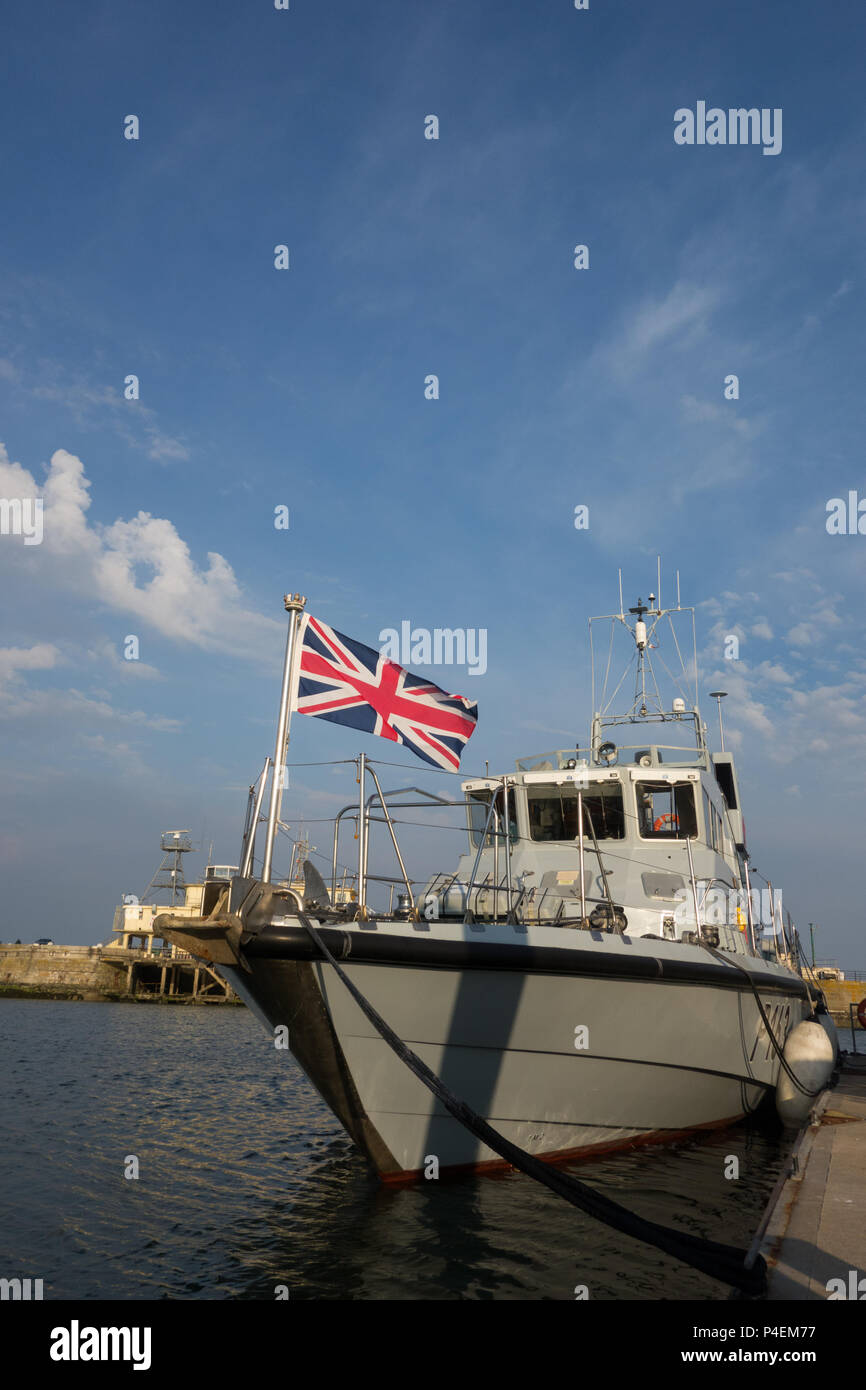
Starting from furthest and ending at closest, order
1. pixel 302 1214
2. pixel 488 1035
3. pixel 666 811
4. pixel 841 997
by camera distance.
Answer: pixel 841 997 → pixel 666 811 → pixel 302 1214 → pixel 488 1035

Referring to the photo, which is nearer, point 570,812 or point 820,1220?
→ point 820,1220

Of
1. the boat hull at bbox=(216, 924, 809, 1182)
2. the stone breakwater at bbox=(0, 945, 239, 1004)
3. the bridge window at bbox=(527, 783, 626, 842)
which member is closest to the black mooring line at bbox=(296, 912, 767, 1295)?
the boat hull at bbox=(216, 924, 809, 1182)

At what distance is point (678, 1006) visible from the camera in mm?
8031

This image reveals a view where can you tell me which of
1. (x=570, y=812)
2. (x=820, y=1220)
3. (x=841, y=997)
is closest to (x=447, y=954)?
(x=820, y=1220)

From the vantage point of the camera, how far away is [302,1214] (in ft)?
23.6

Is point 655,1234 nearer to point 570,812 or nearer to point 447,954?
point 447,954

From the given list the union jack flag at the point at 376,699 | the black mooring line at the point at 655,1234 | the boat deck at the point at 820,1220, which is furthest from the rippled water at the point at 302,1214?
the union jack flag at the point at 376,699

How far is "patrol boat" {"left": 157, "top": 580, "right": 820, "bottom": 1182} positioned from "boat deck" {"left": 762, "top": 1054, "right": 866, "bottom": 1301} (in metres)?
1.40

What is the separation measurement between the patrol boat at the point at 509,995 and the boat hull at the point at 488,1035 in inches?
0.6

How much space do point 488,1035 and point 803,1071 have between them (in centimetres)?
568

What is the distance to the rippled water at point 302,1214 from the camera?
5.71 meters

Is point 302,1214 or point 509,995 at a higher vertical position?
point 509,995
